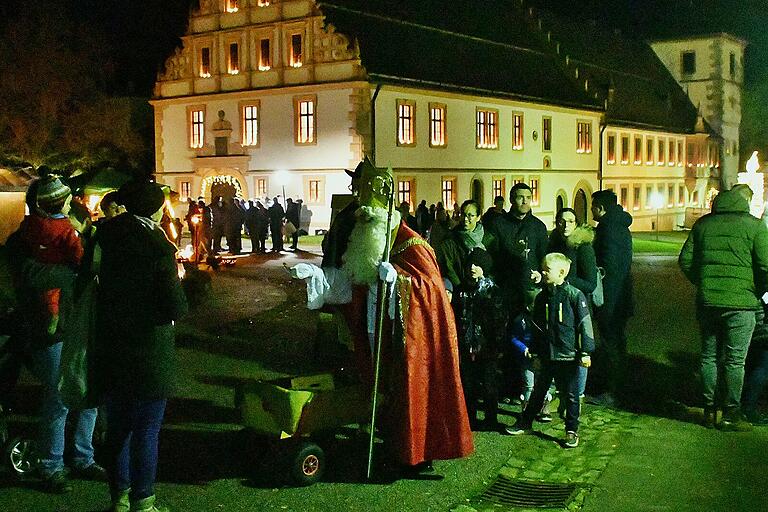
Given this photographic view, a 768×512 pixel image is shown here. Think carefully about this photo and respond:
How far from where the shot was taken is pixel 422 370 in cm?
627

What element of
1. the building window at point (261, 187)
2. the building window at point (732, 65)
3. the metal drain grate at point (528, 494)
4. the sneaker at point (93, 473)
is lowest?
the metal drain grate at point (528, 494)

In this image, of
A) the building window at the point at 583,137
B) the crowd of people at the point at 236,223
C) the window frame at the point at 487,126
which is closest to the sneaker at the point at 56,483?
the crowd of people at the point at 236,223

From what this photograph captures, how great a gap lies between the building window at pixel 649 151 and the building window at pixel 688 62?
10.9 metres

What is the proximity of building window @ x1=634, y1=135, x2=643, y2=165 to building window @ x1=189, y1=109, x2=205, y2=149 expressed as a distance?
2538 cm

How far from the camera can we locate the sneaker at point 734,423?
7.80 m

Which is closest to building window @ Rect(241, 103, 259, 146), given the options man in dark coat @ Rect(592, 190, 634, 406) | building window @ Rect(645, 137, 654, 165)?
building window @ Rect(645, 137, 654, 165)

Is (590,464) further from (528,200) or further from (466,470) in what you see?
(528,200)

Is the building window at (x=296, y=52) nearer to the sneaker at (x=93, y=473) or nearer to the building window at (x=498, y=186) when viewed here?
the building window at (x=498, y=186)

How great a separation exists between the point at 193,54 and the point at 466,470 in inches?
1412

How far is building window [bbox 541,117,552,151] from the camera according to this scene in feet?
147

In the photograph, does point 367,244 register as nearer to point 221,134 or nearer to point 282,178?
point 282,178

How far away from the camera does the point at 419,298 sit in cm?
629

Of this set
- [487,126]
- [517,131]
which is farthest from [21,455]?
[517,131]

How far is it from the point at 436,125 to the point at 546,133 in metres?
8.78
